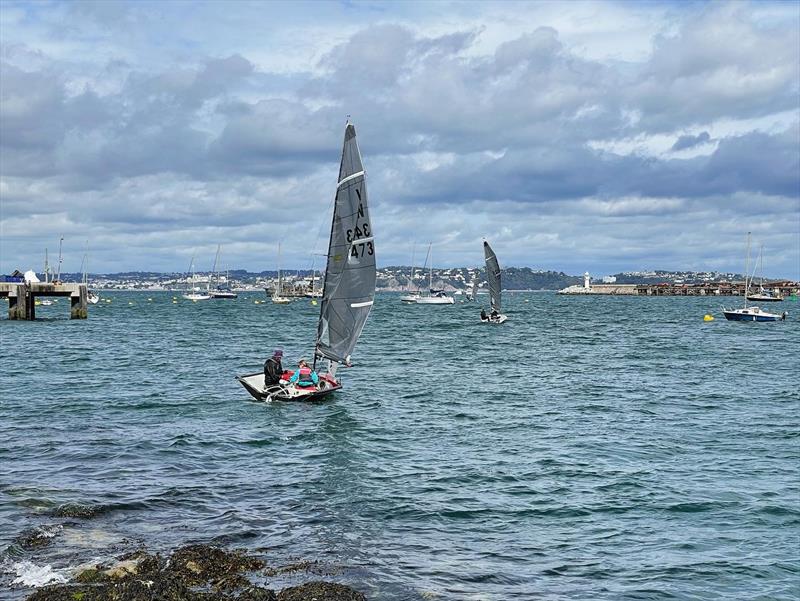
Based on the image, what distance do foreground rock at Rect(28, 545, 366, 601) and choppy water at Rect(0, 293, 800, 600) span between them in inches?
31.4

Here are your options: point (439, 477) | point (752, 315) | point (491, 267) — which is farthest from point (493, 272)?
point (439, 477)

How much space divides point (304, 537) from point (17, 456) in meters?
11.9

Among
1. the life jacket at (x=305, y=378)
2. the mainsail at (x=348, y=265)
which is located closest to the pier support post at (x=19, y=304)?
the life jacket at (x=305, y=378)

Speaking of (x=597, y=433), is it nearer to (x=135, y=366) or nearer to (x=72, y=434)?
(x=72, y=434)

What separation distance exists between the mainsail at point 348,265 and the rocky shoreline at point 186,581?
1922cm

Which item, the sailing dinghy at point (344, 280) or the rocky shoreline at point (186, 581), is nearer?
the rocky shoreline at point (186, 581)

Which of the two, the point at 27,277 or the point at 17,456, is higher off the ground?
the point at 27,277

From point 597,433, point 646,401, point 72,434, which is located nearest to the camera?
point 72,434

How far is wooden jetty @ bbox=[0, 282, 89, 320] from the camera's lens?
3519 inches

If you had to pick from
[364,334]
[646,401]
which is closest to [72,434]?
[646,401]

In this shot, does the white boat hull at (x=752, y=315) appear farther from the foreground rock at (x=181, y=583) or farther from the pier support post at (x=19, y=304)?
the foreground rock at (x=181, y=583)

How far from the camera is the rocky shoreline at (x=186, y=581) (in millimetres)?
12047

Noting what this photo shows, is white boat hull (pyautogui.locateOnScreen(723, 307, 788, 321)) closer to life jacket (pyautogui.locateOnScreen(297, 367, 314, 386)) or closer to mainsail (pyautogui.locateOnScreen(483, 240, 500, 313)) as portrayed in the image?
mainsail (pyautogui.locateOnScreen(483, 240, 500, 313))

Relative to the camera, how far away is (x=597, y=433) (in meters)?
29.7
